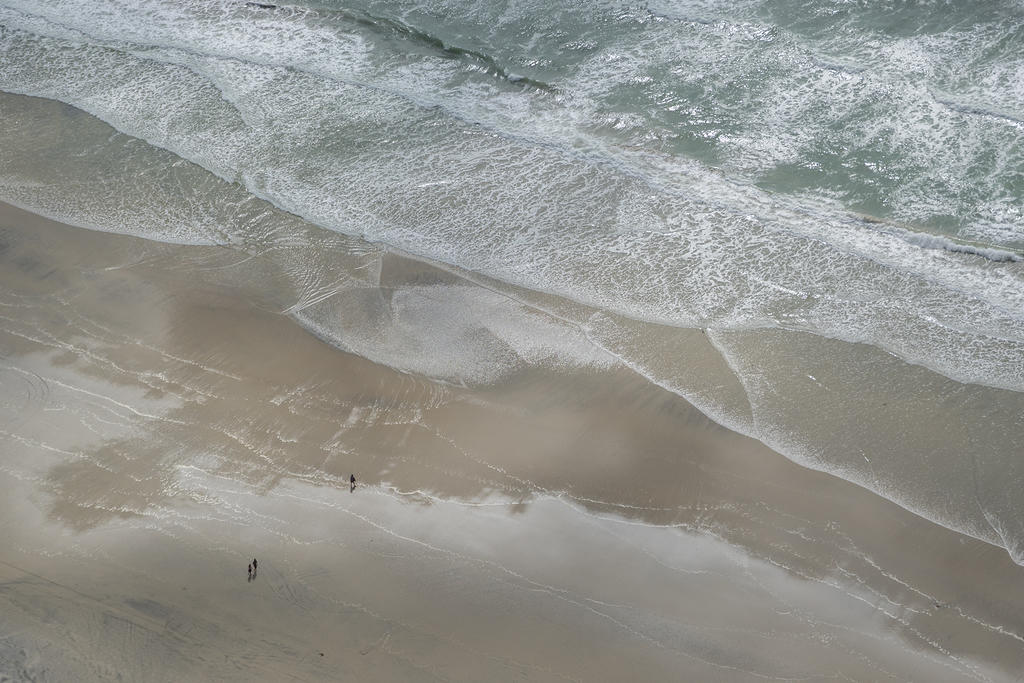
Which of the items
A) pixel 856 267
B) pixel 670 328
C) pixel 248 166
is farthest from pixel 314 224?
pixel 856 267

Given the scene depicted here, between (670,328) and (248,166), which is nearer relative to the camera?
(670,328)

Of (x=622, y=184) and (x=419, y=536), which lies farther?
(x=622, y=184)

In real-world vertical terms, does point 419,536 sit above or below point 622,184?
below

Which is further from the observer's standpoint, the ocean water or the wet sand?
the ocean water

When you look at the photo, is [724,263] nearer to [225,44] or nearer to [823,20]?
[823,20]

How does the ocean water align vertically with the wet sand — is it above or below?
above
